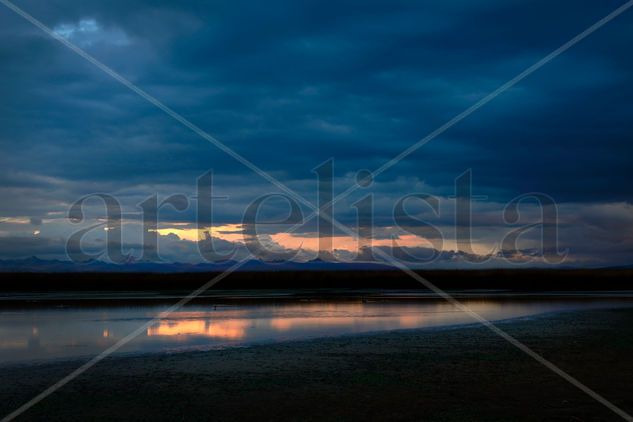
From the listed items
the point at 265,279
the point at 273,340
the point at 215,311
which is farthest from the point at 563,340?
the point at 265,279

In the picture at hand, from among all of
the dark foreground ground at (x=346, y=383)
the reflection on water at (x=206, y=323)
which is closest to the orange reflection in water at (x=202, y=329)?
the reflection on water at (x=206, y=323)

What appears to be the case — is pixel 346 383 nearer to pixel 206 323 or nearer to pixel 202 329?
pixel 202 329

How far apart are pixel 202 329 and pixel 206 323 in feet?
7.97

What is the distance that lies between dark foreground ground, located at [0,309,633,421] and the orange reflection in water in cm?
387

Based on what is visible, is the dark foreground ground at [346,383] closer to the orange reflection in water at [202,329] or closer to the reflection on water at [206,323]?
the reflection on water at [206,323]

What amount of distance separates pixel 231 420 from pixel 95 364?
23.9ft

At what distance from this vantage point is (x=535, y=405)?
11750 millimetres

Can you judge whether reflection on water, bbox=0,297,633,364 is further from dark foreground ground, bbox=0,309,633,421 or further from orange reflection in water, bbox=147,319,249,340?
dark foreground ground, bbox=0,309,633,421

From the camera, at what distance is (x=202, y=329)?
25000 millimetres

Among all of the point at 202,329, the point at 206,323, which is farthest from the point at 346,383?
the point at 206,323

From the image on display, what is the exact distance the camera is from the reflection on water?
2048 cm

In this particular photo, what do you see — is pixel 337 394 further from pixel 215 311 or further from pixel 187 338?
pixel 215 311

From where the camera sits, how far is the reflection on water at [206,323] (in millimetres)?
20484

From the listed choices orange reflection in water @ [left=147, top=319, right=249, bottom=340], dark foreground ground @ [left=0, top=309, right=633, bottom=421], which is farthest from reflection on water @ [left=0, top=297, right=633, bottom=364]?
dark foreground ground @ [left=0, top=309, right=633, bottom=421]
